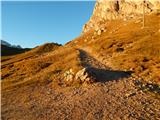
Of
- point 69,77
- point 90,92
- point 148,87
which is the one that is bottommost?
point 148,87

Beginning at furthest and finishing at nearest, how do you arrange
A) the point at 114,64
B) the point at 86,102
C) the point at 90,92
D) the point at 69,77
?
the point at 114,64, the point at 69,77, the point at 90,92, the point at 86,102

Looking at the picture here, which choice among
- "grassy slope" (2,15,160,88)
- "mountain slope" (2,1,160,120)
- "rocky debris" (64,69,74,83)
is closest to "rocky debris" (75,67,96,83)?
"mountain slope" (2,1,160,120)

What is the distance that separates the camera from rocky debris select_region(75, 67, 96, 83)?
43.7m

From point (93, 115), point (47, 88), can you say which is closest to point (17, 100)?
point (47, 88)

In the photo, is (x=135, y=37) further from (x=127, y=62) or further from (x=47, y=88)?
(x=47, y=88)

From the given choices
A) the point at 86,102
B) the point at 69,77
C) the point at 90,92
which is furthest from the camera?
the point at 69,77

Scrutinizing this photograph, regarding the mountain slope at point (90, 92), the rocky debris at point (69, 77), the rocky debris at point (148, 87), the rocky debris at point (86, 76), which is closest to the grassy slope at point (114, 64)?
the mountain slope at point (90, 92)

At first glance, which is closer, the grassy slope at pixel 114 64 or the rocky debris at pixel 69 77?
the rocky debris at pixel 69 77

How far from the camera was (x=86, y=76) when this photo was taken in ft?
145

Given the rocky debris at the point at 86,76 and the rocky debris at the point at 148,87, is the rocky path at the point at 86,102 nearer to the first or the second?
the rocky debris at the point at 148,87

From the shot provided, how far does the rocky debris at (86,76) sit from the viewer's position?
43688mm

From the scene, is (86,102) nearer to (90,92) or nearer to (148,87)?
(90,92)

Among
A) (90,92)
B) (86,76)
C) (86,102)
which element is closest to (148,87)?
(90,92)

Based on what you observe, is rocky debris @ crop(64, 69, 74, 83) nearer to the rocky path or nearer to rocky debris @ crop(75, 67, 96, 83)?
rocky debris @ crop(75, 67, 96, 83)
